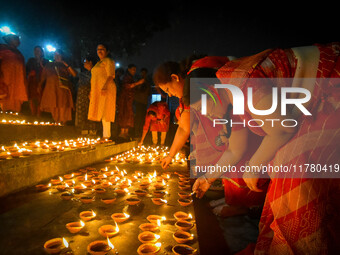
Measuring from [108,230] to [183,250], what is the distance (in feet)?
2.32

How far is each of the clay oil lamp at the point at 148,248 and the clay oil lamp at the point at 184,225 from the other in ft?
1.24

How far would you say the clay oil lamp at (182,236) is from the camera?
198 cm

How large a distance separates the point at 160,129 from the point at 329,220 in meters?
7.91

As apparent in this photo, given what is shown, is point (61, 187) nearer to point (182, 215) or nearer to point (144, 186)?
point (144, 186)

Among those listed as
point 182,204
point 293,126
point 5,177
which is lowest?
point 182,204

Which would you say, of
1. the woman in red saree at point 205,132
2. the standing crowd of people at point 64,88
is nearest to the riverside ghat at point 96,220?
the woman in red saree at point 205,132

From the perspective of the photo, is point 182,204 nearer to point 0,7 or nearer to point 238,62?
point 238,62

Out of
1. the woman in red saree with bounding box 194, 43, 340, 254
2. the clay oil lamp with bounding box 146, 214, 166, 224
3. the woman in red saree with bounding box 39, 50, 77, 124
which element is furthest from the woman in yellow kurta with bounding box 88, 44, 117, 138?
the woman in red saree with bounding box 194, 43, 340, 254

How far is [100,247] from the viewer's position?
6.09 feet

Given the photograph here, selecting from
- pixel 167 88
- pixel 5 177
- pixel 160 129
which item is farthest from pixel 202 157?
pixel 160 129

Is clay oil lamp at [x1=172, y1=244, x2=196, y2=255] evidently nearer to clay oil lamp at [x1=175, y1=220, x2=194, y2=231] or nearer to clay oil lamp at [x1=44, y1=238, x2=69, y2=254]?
clay oil lamp at [x1=175, y1=220, x2=194, y2=231]

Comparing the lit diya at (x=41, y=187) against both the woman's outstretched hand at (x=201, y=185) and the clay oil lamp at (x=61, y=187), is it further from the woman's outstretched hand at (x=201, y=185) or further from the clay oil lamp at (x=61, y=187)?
the woman's outstretched hand at (x=201, y=185)

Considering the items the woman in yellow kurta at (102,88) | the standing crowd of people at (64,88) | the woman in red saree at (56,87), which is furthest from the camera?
the woman in red saree at (56,87)

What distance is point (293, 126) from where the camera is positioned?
5.00ft
